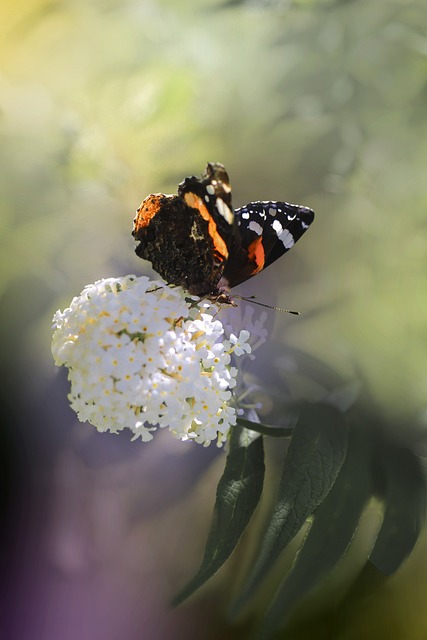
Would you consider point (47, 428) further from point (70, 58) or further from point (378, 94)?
point (378, 94)

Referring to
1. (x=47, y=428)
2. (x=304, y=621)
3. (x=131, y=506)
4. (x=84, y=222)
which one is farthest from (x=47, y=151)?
(x=304, y=621)

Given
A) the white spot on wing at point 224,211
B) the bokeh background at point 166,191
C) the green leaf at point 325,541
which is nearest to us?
the white spot on wing at point 224,211

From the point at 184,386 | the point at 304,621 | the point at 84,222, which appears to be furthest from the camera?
the point at 84,222

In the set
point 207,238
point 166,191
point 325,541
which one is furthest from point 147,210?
point 325,541

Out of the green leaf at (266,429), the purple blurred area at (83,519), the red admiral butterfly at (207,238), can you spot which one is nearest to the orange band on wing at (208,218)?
the red admiral butterfly at (207,238)

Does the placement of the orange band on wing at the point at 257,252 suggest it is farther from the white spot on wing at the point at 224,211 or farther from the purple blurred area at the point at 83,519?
the purple blurred area at the point at 83,519

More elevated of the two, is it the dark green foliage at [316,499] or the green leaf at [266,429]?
the green leaf at [266,429]
